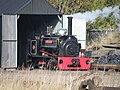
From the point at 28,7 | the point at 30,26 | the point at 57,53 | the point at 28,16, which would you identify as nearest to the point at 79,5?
the point at 30,26

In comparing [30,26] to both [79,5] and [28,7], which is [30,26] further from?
[79,5]

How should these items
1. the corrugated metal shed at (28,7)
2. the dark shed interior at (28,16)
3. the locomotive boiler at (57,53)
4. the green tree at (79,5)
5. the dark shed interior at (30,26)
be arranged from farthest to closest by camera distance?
the green tree at (79,5) < the dark shed interior at (30,26) < the dark shed interior at (28,16) < the corrugated metal shed at (28,7) < the locomotive boiler at (57,53)

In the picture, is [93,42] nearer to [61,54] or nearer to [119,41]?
[119,41]

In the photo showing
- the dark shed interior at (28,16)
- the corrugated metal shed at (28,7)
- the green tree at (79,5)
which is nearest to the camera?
the corrugated metal shed at (28,7)

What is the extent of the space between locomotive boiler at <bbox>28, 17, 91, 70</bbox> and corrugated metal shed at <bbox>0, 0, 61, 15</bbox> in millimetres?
2009

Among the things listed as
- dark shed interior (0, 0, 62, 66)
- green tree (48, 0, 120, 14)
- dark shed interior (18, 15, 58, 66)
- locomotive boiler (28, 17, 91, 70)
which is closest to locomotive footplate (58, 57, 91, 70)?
locomotive boiler (28, 17, 91, 70)

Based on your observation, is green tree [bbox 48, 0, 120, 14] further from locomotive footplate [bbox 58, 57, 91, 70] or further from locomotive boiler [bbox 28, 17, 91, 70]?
locomotive footplate [bbox 58, 57, 91, 70]

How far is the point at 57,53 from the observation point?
2325cm

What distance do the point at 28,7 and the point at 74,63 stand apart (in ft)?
17.8

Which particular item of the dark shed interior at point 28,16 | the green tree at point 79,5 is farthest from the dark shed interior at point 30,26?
the green tree at point 79,5

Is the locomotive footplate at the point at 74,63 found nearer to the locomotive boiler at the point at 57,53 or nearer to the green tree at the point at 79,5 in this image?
the locomotive boiler at the point at 57,53

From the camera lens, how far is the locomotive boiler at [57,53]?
21964 mm

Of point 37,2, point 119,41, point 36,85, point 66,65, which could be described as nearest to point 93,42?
point 119,41

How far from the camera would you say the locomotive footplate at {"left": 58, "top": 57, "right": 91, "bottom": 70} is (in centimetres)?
2181
